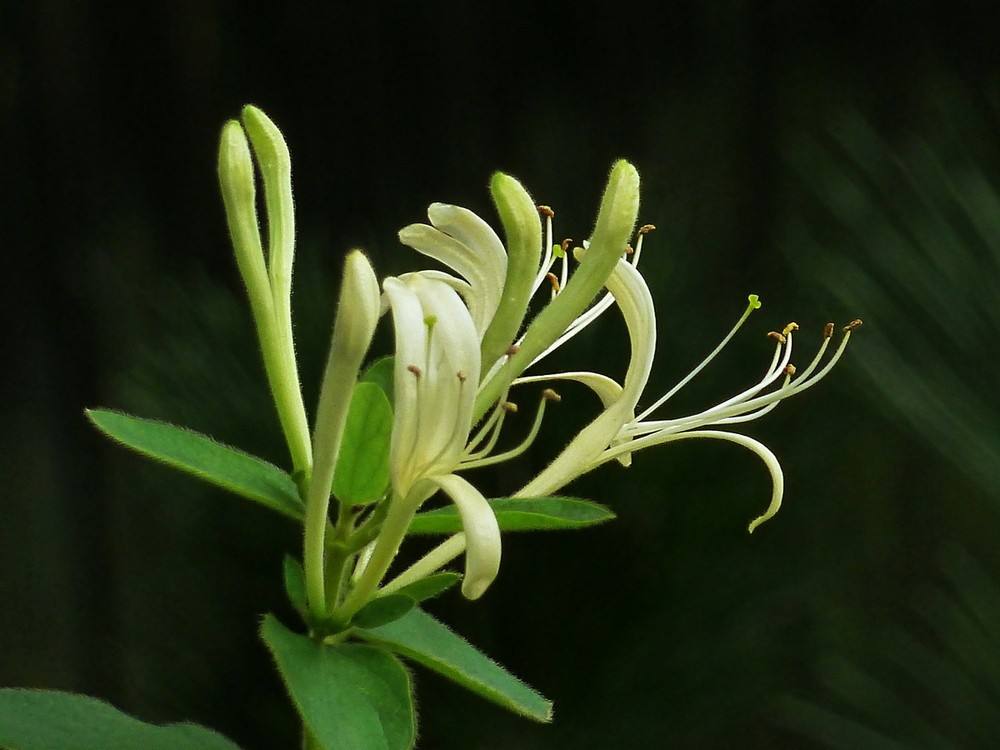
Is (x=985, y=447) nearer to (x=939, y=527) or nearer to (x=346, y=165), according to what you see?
(x=939, y=527)

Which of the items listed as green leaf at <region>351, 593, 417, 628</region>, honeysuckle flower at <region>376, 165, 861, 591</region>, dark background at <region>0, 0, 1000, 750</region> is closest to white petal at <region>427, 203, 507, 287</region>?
honeysuckle flower at <region>376, 165, 861, 591</region>

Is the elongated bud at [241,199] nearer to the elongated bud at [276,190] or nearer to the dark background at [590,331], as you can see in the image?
the elongated bud at [276,190]

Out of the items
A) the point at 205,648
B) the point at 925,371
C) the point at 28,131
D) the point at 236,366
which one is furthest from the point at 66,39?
the point at 925,371

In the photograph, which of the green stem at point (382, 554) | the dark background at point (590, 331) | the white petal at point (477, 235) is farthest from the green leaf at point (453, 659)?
the dark background at point (590, 331)

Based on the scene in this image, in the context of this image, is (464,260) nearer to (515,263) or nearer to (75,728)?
(515,263)

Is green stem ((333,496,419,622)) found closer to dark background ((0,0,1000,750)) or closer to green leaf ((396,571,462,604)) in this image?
green leaf ((396,571,462,604))

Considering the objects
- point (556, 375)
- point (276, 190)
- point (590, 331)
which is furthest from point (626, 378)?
point (590, 331)
